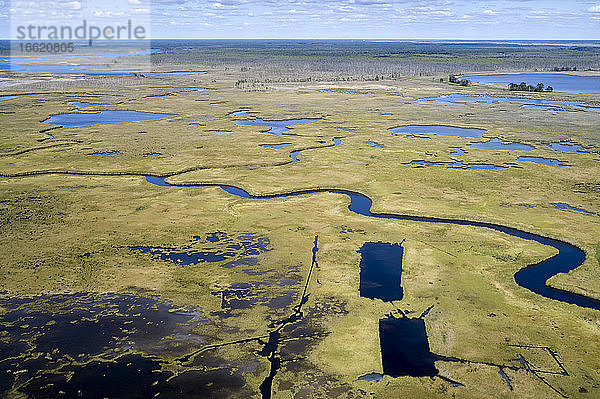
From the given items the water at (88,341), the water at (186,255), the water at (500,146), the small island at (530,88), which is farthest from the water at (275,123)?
the small island at (530,88)

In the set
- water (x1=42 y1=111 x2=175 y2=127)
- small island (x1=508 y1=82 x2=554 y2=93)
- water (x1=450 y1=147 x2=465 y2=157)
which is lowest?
water (x1=42 y1=111 x2=175 y2=127)

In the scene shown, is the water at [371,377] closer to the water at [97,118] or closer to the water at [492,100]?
the water at [97,118]

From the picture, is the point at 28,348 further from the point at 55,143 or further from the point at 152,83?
the point at 152,83

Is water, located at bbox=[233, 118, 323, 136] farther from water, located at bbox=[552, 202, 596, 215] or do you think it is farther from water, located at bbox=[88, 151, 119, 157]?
water, located at bbox=[552, 202, 596, 215]

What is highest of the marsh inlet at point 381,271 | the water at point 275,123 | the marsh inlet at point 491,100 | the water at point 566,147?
the marsh inlet at point 491,100

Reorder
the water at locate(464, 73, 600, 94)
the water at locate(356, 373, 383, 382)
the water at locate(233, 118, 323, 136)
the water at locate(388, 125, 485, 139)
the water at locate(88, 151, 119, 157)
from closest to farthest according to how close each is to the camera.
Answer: the water at locate(356, 373, 383, 382)
the water at locate(88, 151, 119, 157)
the water at locate(388, 125, 485, 139)
the water at locate(233, 118, 323, 136)
the water at locate(464, 73, 600, 94)

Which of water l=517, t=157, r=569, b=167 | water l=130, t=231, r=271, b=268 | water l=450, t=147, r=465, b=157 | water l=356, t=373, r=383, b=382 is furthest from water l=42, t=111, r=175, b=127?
water l=356, t=373, r=383, b=382

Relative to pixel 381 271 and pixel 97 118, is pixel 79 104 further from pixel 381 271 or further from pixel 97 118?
pixel 381 271

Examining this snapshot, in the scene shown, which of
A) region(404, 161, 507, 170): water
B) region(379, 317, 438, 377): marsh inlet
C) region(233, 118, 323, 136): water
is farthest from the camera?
region(233, 118, 323, 136): water
